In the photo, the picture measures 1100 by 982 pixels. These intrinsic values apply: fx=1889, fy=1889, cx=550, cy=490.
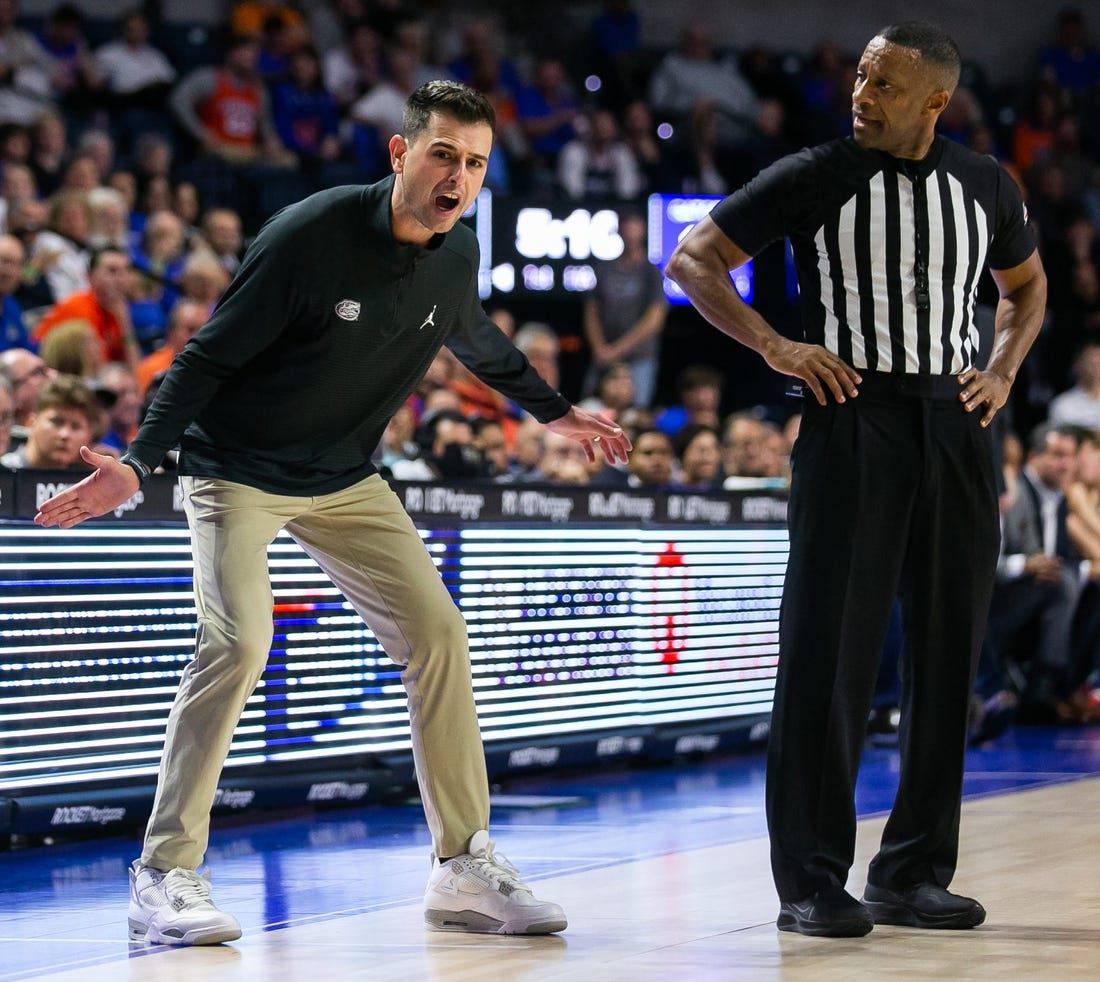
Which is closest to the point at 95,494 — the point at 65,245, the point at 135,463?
the point at 135,463

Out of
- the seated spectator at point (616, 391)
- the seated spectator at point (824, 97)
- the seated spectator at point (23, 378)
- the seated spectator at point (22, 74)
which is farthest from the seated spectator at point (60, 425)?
the seated spectator at point (824, 97)

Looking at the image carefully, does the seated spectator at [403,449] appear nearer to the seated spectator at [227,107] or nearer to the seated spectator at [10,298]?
the seated spectator at [10,298]

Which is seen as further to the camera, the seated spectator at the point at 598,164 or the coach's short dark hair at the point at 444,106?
the seated spectator at the point at 598,164

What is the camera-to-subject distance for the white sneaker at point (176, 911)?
4.31m

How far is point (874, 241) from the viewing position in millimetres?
4449

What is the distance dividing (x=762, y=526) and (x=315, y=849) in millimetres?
3663

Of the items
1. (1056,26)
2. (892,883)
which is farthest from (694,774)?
(1056,26)

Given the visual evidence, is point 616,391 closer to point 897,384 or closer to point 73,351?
point 73,351

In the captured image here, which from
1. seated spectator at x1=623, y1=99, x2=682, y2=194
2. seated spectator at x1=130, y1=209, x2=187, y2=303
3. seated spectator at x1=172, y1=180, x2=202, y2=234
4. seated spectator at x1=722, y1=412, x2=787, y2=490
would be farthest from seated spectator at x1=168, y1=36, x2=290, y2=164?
seated spectator at x1=722, y1=412, x2=787, y2=490

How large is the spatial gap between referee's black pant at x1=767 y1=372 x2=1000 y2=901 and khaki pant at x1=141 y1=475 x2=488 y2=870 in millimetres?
786

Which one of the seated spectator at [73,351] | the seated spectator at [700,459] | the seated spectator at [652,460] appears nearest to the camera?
the seated spectator at [73,351]

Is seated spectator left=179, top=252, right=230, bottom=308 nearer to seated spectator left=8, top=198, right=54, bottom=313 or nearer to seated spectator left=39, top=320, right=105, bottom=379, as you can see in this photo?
seated spectator left=8, top=198, right=54, bottom=313

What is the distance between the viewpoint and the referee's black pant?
175 inches

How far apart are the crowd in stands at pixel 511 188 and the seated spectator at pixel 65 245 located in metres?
0.01
